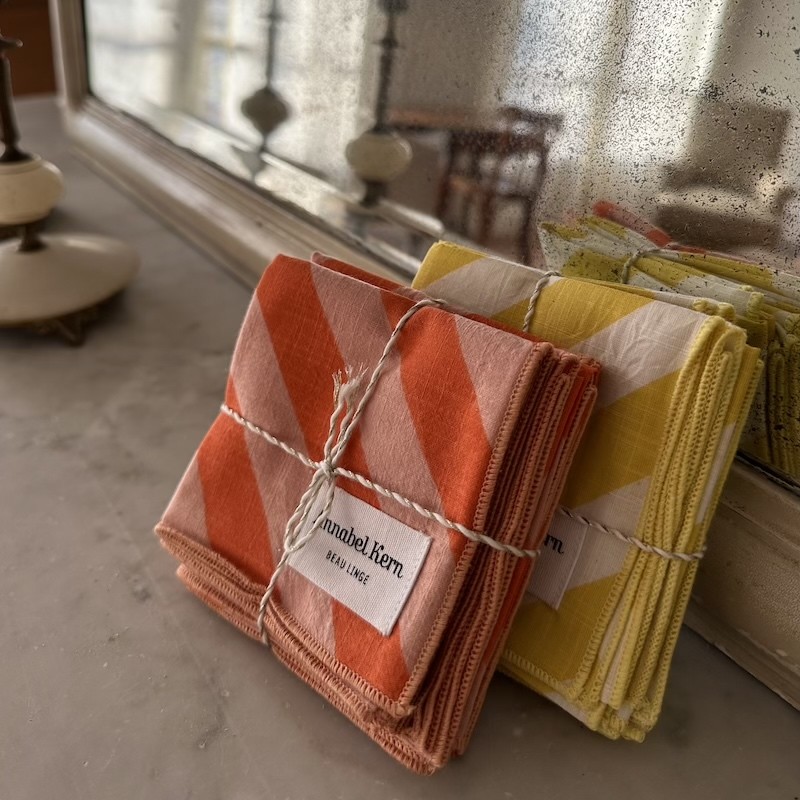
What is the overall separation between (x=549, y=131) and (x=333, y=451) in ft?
0.96

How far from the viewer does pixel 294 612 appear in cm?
45

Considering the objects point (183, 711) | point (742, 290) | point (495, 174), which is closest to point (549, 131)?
point (495, 174)

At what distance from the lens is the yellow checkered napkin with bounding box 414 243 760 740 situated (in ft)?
1.34

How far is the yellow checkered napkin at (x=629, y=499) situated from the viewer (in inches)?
16.1

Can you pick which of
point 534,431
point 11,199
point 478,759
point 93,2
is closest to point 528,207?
point 534,431

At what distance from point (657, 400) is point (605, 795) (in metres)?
0.21

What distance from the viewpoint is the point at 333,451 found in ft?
1.48

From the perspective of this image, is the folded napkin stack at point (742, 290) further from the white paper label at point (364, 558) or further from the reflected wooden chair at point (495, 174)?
the white paper label at point (364, 558)

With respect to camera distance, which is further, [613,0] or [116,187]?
[116,187]

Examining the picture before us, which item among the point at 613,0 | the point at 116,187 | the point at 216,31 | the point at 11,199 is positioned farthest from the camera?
the point at 116,187

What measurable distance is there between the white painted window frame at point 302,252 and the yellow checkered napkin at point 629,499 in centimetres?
6

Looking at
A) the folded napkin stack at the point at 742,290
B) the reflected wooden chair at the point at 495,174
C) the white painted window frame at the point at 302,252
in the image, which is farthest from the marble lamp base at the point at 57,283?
the folded napkin stack at the point at 742,290

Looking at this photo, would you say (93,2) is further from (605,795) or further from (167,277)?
(605,795)

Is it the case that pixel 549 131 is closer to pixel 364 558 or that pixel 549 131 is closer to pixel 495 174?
pixel 495 174
